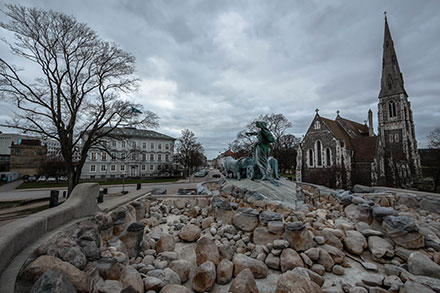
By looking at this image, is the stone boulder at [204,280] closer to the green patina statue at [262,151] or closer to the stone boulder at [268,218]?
the stone boulder at [268,218]

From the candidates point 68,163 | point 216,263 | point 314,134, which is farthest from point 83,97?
point 314,134

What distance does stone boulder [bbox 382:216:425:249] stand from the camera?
15.4ft

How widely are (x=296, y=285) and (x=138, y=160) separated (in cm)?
3958

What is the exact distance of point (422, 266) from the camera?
388 centimetres

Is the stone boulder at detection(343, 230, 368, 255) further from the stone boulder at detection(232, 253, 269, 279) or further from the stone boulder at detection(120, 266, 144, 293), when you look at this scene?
the stone boulder at detection(120, 266, 144, 293)

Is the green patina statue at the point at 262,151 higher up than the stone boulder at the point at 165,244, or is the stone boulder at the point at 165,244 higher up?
the green patina statue at the point at 262,151

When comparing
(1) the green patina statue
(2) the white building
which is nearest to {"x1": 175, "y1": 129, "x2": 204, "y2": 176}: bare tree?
(2) the white building

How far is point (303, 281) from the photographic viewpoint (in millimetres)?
3096

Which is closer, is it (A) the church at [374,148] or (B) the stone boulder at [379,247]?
(B) the stone boulder at [379,247]

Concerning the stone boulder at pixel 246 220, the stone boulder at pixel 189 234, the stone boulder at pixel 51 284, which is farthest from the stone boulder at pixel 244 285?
the stone boulder at pixel 189 234

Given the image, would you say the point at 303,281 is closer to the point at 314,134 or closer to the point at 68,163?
the point at 68,163

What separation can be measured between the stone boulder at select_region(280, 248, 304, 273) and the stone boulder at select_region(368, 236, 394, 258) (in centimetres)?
208

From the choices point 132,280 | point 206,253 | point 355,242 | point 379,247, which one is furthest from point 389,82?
point 132,280

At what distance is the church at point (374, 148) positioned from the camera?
82.0 ft
